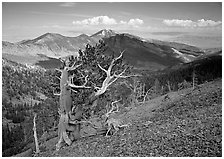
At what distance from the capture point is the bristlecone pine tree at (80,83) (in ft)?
34.5

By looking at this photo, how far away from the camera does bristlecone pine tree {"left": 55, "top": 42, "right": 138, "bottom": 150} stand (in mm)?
10523

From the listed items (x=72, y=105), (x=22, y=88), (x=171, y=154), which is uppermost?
(x=72, y=105)

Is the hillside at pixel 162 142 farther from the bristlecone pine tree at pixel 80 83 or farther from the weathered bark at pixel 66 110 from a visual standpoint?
the bristlecone pine tree at pixel 80 83

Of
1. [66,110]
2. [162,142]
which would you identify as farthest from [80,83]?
[162,142]

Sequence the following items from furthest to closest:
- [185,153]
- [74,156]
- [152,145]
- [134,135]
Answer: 1. [134,135]
2. [74,156]
3. [152,145]
4. [185,153]

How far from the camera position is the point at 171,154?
8234 millimetres

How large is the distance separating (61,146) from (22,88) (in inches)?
5437

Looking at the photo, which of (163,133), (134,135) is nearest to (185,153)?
(163,133)

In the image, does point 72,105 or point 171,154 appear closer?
point 171,154

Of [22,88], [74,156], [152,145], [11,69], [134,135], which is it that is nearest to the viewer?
[152,145]

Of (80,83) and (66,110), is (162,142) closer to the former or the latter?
(66,110)

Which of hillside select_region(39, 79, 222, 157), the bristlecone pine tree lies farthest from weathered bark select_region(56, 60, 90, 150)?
hillside select_region(39, 79, 222, 157)

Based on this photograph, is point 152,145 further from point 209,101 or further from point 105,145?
point 209,101

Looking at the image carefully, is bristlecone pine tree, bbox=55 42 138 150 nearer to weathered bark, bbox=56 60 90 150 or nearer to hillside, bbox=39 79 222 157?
weathered bark, bbox=56 60 90 150
